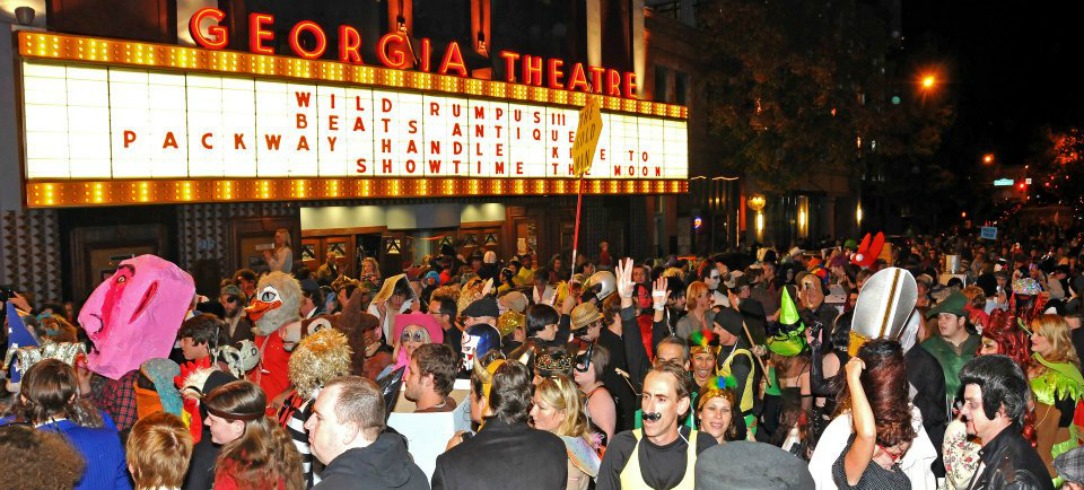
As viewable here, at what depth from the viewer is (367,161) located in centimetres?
1850

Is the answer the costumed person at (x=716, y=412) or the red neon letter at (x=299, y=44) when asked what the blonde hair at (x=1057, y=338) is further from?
the red neon letter at (x=299, y=44)

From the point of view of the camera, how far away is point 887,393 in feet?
15.2

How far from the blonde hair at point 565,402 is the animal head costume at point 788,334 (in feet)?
7.94

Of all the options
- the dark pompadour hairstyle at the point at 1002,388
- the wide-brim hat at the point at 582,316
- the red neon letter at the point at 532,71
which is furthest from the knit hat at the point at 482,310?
the red neon letter at the point at 532,71

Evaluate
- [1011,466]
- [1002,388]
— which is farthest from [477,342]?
[1011,466]

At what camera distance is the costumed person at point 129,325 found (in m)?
7.11

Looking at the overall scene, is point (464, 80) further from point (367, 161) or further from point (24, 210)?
point (24, 210)

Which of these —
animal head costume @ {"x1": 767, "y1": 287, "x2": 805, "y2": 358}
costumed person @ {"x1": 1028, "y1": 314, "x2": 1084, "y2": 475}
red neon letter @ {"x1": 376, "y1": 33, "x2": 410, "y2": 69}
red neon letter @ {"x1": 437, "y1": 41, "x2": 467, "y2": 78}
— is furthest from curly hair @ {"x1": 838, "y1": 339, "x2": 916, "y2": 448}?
red neon letter @ {"x1": 437, "y1": 41, "x2": 467, "y2": 78}

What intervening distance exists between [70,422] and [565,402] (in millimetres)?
2843

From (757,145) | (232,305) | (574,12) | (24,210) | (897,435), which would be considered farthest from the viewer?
(757,145)

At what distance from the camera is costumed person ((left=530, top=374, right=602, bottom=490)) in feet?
18.0

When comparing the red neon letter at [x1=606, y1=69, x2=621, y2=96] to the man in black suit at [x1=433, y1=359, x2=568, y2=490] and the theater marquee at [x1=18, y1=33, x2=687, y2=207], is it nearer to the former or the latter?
the theater marquee at [x1=18, y1=33, x2=687, y2=207]

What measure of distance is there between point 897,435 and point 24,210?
1422 centimetres

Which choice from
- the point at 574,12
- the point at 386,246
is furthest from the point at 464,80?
the point at 574,12
